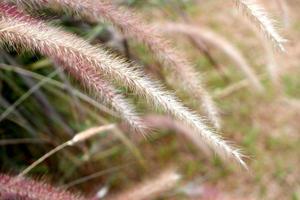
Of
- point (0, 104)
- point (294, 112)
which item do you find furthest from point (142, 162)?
point (294, 112)

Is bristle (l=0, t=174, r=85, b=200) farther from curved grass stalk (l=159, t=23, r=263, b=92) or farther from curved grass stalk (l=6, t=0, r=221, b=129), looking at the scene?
curved grass stalk (l=159, t=23, r=263, b=92)

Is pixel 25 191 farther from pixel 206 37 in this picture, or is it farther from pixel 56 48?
pixel 206 37

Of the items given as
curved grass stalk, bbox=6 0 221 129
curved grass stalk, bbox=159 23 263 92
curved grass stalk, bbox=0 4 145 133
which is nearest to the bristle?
curved grass stalk, bbox=0 4 145 133

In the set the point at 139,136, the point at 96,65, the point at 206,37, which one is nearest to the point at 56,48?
the point at 96,65

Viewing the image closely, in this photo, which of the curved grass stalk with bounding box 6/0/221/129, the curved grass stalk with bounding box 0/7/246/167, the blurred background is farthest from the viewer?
the blurred background

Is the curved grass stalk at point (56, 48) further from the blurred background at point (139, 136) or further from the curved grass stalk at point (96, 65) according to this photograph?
the blurred background at point (139, 136)

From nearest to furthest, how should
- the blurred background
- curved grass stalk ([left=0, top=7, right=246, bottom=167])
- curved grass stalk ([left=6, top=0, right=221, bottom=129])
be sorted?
1. curved grass stalk ([left=0, top=7, right=246, bottom=167])
2. curved grass stalk ([left=6, top=0, right=221, bottom=129])
3. the blurred background

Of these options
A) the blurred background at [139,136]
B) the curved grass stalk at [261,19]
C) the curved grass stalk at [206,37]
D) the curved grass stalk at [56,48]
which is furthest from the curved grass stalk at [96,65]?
the curved grass stalk at [206,37]
